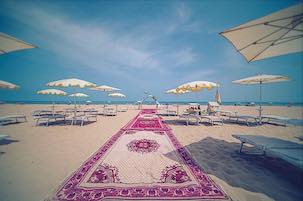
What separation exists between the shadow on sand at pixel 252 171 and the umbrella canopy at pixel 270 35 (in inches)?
118

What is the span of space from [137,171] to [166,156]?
117 cm

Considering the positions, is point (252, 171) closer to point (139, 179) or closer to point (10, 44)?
point (139, 179)

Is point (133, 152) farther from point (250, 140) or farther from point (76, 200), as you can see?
point (250, 140)

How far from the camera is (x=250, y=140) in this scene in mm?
3861

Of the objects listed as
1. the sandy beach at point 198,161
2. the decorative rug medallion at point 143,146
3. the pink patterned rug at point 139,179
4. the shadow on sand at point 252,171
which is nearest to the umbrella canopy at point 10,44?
the sandy beach at point 198,161

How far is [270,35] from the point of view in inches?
129


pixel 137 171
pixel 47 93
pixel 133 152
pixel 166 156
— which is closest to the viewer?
pixel 137 171

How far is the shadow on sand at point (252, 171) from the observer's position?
260 centimetres

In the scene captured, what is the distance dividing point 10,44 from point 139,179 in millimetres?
4481

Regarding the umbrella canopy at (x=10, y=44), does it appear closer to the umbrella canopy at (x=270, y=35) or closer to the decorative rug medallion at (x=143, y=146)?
the decorative rug medallion at (x=143, y=146)

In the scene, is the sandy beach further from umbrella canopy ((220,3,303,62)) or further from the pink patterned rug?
umbrella canopy ((220,3,303,62))

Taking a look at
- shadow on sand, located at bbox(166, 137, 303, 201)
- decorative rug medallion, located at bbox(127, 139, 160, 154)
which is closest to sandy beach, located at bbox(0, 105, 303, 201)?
shadow on sand, located at bbox(166, 137, 303, 201)

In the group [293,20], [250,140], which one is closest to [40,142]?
[250,140]

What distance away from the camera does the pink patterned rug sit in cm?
240
